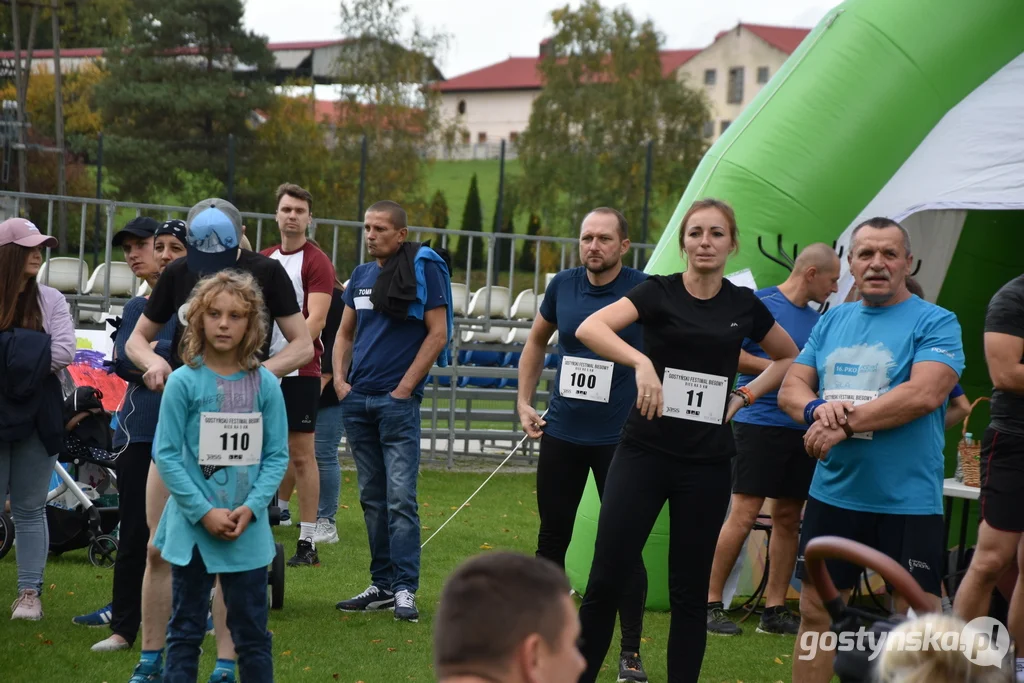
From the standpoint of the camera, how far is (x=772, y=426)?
624 centimetres

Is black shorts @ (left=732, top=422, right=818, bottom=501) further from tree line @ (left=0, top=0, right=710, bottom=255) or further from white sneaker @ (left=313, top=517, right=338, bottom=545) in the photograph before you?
tree line @ (left=0, top=0, right=710, bottom=255)

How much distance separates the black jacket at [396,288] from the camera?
20.0 ft

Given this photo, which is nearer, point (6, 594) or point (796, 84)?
point (6, 594)

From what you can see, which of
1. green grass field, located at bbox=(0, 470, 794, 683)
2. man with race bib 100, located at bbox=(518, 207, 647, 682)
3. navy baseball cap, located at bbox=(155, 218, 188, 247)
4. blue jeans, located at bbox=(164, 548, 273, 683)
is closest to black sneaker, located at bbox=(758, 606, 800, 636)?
green grass field, located at bbox=(0, 470, 794, 683)

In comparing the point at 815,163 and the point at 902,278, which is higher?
the point at 815,163

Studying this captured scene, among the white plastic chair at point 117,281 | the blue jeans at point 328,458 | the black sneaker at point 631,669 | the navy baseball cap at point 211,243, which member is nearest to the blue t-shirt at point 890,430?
the black sneaker at point 631,669

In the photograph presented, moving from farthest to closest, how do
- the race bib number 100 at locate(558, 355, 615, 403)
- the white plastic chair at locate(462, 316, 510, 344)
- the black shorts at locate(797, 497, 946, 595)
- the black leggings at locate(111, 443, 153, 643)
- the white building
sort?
the white building, the white plastic chair at locate(462, 316, 510, 344), the race bib number 100 at locate(558, 355, 615, 403), the black leggings at locate(111, 443, 153, 643), the black shorts at locate(797, 497, 946, 595)

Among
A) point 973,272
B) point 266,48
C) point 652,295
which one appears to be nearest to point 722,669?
point 652,295

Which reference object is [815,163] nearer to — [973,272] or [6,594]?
[973,272]

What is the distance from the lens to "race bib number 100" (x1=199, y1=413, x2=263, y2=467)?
4219mm

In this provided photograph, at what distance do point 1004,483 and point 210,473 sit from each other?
9.83ft

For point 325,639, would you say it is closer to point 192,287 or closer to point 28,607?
point 28,607

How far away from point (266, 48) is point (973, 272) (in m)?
32.3

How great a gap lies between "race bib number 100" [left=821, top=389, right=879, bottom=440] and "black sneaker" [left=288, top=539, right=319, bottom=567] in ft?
12.9
